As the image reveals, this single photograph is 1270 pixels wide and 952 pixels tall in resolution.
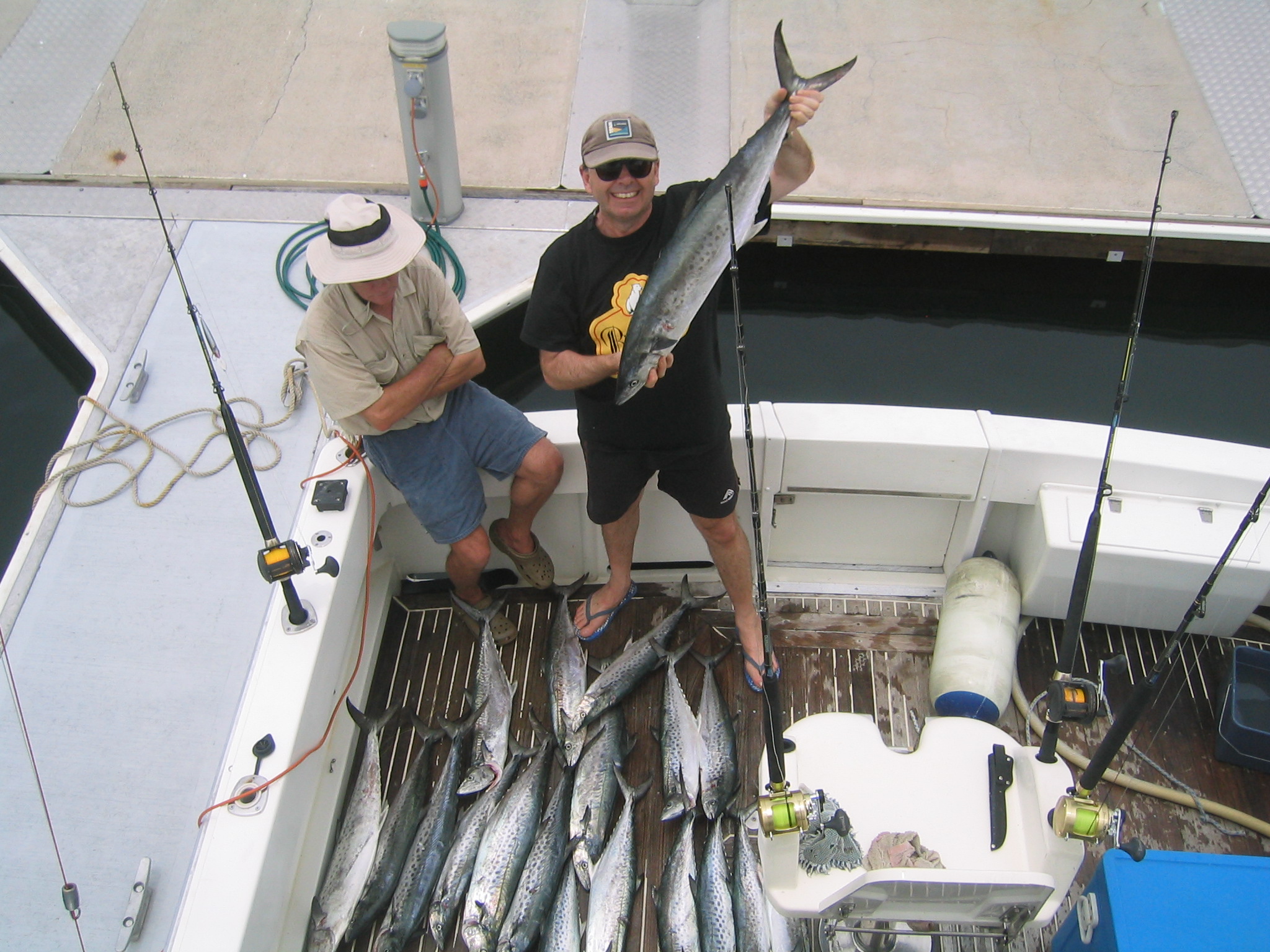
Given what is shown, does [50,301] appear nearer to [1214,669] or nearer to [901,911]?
[901,911]

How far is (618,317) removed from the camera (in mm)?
2311

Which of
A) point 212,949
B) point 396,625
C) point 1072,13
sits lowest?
point 212,949

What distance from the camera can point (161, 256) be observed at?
393 cm

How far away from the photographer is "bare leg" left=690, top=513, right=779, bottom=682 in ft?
9.07

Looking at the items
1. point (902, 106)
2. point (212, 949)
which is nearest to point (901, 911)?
point (212, 949)

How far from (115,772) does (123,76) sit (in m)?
4.48

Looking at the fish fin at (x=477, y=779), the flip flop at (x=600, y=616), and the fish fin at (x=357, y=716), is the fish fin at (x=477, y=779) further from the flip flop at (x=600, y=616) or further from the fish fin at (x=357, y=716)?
the flip flop at (x=600, y=616)

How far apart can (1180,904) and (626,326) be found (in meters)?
1.66

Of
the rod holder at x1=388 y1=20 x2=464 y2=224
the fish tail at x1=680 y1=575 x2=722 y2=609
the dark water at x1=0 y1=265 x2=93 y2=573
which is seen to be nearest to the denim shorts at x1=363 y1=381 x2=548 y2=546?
the fish tail at x1=680 y1=575 x2=722 y2=609

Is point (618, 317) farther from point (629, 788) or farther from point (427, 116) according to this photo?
point (427, 116)

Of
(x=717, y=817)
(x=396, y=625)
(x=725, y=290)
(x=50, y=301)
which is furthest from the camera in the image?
(x=725, y=290)

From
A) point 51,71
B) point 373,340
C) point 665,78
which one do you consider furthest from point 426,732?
point 51,71

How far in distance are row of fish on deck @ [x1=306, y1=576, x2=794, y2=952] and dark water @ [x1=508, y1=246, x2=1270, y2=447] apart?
2074 mm

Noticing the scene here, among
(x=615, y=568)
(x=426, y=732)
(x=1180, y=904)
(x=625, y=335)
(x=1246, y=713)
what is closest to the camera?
(x=1180, y=904)
